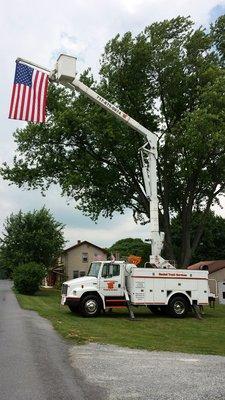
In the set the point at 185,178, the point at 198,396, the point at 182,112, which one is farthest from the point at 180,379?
the point at 182,112

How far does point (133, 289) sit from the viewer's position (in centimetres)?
2194

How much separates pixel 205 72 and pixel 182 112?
383 centimetres

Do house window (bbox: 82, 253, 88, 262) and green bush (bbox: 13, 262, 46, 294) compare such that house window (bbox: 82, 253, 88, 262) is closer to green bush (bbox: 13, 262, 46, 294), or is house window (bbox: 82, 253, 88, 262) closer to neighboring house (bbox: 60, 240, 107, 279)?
neighboring house (bbox: 60, 240, 107, 279)

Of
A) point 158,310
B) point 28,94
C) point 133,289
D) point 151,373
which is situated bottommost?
point 151,373

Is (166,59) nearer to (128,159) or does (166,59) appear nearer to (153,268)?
(128,159)

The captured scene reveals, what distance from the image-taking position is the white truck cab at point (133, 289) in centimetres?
2191

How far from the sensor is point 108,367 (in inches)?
397

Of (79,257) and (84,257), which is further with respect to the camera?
(84,257)

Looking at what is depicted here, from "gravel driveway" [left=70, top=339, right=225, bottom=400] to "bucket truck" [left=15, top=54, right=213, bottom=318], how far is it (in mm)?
9159

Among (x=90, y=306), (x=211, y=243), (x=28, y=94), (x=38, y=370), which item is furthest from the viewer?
(x=211, y=243)

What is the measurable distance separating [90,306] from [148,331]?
5.09 meters

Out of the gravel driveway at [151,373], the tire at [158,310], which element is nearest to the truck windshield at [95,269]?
the tire at [158,310]

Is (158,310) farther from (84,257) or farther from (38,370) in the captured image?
(84,257)

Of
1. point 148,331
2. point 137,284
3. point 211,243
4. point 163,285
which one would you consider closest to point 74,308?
point 137,284
